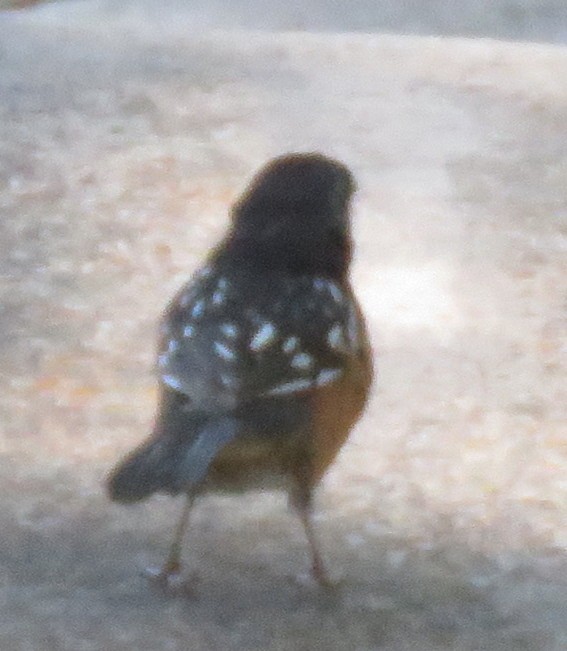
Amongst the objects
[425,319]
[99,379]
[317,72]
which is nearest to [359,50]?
[317,72]

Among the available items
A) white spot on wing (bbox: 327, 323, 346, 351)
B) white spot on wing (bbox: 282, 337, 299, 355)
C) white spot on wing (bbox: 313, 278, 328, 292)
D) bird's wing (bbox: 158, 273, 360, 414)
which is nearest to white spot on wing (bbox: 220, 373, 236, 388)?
bird's wing (bbox: 158, 273, 360, 414)

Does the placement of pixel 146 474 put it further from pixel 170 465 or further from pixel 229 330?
pixel 229 330

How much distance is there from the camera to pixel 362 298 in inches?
161

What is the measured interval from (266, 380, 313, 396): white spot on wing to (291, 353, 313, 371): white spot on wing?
3 centimetres

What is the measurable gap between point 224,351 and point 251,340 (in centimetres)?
7

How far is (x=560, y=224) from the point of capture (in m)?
4.59

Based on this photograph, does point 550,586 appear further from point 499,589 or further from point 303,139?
point 303,139

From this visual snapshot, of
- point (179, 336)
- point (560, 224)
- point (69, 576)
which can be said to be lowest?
point (69, 576)

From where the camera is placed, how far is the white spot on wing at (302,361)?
2.35 meters

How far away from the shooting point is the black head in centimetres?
266

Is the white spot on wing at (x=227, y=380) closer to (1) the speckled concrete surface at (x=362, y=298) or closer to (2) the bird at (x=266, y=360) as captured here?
(2) the bird at (x=266, y=360)

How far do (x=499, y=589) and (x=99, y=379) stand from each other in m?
1.42

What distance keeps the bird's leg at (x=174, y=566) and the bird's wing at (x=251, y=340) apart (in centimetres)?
39

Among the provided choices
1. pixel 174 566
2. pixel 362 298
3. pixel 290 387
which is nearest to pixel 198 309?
pixel 290 387
